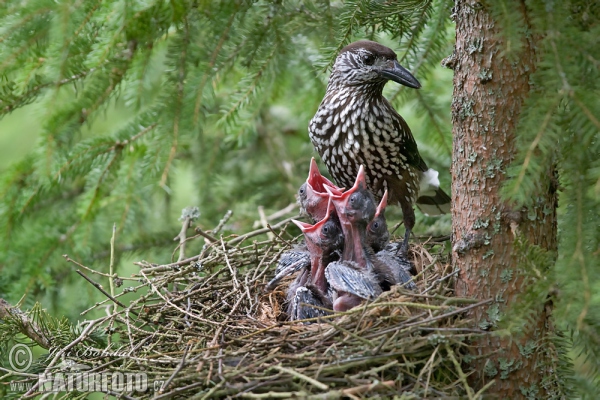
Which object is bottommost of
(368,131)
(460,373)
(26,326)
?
(26,326)

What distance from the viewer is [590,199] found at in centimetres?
172

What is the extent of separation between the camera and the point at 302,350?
235cm

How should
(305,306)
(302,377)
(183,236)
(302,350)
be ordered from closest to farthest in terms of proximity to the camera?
(302,377), (302,350), (305,306), (183,236)

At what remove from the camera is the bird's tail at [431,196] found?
383 centimetres

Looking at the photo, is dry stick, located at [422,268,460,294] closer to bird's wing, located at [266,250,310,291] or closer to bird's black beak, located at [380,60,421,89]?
bird's wing, located at [266,250,310,291]

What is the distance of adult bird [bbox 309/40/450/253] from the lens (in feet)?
11.4

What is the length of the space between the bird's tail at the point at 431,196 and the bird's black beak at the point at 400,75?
2.35 feet

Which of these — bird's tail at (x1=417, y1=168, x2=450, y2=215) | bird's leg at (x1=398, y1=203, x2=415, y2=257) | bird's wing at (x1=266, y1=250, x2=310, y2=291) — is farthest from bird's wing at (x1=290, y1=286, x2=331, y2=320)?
bird's tail at (x1=417, y1=168, x2=450, y2=215)

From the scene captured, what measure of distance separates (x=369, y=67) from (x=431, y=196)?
0.96 m

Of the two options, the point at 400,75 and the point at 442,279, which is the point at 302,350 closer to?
the point at 442,279

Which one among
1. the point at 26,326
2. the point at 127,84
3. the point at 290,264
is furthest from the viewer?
the point at 127,84

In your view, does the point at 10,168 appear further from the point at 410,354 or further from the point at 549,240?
the point at 549,240

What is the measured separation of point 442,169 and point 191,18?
1.86m

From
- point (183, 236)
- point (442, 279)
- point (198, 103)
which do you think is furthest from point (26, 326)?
point (442, 279)
